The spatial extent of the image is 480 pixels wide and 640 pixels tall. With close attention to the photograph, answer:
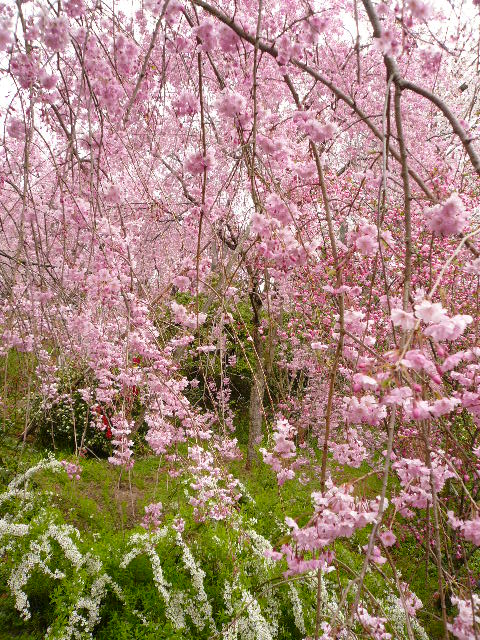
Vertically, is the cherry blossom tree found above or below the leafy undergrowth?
above

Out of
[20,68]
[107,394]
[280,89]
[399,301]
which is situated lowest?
[107,394]

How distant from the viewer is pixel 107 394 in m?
3.93

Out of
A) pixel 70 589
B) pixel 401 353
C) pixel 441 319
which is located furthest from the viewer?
pixel 70 589

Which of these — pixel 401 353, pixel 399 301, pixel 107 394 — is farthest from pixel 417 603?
pixel 107 394

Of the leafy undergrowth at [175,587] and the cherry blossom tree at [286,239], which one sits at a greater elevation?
the cherry blossom tree at [286,239]

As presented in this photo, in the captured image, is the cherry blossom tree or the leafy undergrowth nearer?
the cherry blossom tree

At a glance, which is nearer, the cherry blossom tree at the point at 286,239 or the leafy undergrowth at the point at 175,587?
the cherry blossom tree at the point at 286,239

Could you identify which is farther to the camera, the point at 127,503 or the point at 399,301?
the point at 127,503

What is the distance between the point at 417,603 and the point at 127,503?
2.84 meters

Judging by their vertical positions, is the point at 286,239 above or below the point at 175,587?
above

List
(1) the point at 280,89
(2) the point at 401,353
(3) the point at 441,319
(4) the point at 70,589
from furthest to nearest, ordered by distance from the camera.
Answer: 1. (1) the point at 280,89
2. (4) the point at 70,589
3. (3) the point at 441,319
4. (2) the point at 401,353

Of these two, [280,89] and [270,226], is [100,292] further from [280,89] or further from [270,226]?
[280,89]

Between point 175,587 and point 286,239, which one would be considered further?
point 175,587

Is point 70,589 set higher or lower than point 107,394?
lower
